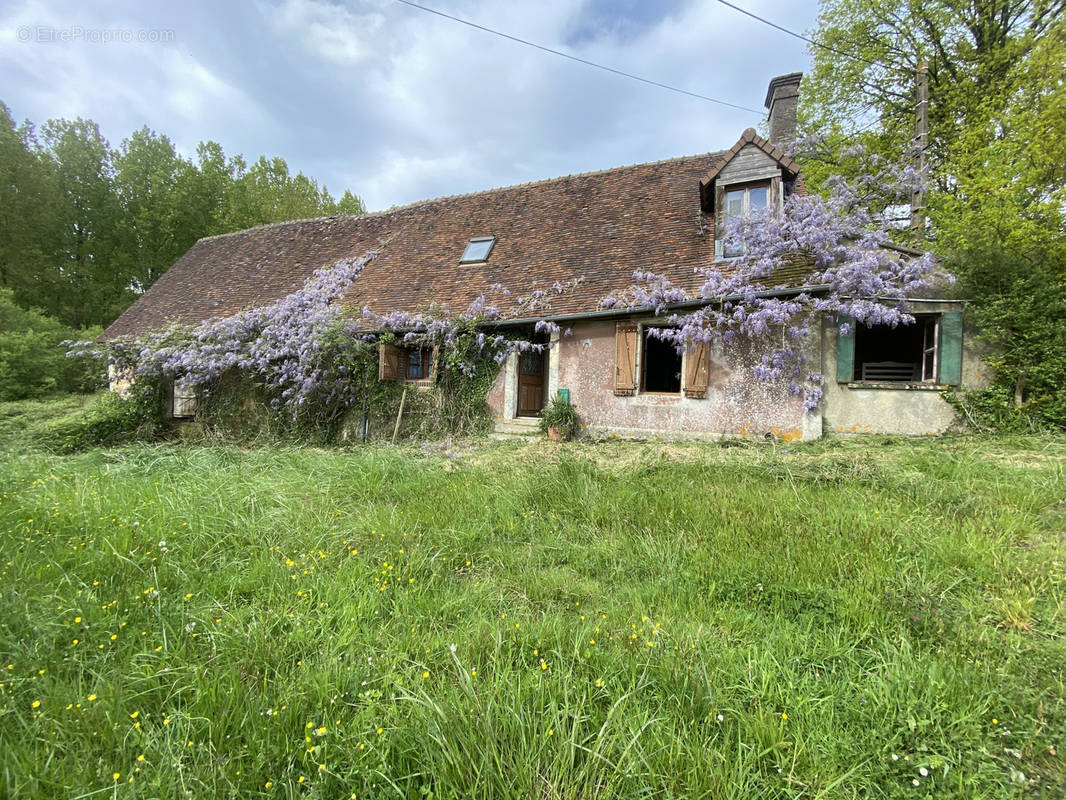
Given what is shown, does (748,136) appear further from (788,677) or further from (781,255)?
(788,677)

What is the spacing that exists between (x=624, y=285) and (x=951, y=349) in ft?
19.3

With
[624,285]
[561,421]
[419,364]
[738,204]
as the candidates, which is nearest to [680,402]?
[561,421]

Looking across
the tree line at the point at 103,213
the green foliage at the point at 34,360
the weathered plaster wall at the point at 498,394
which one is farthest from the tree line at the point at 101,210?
the weathered plaster wall at the point at 498,394

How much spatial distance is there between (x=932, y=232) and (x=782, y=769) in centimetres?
1528

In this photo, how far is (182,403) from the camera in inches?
514

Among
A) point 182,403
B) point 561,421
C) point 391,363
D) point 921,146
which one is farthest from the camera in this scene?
point 182,403

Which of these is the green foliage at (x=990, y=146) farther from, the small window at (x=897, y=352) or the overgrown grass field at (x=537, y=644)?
the overgrown grass field at (x=537, y=644)

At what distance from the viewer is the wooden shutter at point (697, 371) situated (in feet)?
27.8

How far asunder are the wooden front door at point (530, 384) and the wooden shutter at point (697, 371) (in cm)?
364

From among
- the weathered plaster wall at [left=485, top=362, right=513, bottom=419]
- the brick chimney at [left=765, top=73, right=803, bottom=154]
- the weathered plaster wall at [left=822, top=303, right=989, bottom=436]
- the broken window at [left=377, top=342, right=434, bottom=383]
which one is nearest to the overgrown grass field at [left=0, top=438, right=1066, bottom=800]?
the weathered plaster wall at [left=822, top=303, right=989, bottom=436]

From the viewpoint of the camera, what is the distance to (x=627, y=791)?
1.59 m

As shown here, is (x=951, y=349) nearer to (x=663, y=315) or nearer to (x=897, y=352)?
(x=897, y=352)

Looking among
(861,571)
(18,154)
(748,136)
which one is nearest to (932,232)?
(748,136)

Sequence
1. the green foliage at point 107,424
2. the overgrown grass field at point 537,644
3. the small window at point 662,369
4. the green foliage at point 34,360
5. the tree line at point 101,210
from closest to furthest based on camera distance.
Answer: the overgrown grass field at point 537,644
the green foliage at point 107,424
the small window at point 662,369
the green foliage at point 34,360
the tree line at point 101,210
